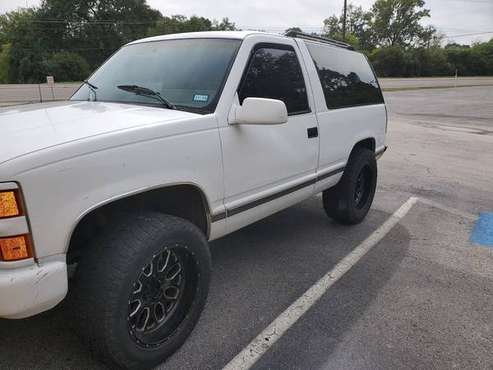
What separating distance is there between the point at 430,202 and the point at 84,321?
4795 millimetres

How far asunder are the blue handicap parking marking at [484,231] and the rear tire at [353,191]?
1.12 meters

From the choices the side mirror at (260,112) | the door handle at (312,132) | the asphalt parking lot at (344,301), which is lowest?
the asphalt parking lot at (344,301)

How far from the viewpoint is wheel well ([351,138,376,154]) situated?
14.9ft

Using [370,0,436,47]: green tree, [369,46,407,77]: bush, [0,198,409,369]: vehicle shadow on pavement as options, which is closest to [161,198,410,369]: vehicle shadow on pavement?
[0,198,409,369]: vehicle shadow on pavement

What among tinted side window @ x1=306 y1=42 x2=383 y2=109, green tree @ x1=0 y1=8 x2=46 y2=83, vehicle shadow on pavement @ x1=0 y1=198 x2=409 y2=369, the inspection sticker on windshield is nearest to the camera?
vehicle shadow on pavement @ x1=0 y1=198 x2=409 y2=369

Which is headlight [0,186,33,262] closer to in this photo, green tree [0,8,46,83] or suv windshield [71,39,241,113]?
suv windshield [71,39,241,113]

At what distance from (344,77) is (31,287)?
334 centimetres

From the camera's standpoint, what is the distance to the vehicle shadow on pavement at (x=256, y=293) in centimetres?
252

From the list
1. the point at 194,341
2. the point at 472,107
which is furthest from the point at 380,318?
the point at 472,107

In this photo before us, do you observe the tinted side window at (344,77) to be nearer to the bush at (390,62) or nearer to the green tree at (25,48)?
the green tree at (25,48)

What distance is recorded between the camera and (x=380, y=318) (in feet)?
9.66

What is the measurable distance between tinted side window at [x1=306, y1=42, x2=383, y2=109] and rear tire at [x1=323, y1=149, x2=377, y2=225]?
58 cm

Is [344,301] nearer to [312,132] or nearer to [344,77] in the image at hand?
[312,132]

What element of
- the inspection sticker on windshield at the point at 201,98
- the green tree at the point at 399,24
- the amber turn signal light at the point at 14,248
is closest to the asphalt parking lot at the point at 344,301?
the amber turn signal light at the point at 14,248
